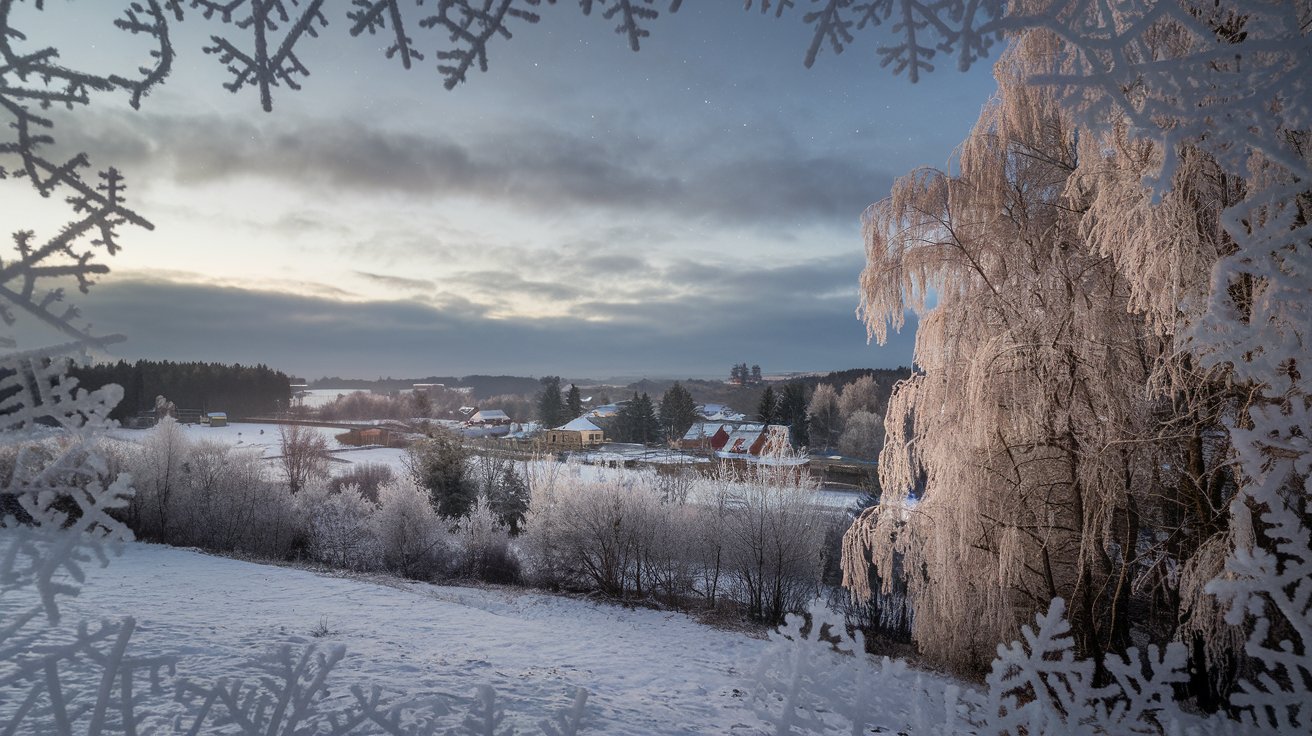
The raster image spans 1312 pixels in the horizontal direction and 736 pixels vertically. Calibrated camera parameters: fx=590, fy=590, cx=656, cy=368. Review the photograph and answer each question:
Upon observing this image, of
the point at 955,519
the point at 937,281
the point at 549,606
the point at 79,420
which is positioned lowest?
the point at 549,606

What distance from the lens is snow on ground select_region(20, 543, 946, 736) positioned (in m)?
4.38

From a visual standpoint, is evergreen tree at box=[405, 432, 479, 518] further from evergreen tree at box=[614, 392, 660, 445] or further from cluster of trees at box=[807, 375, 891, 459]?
cluster of trees at box=[807, 375, 891, 459]

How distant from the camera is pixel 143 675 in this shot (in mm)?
1008

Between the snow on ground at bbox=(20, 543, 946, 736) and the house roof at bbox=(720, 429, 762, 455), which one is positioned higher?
the house roof at bbox=(720, 429, 762, 455)

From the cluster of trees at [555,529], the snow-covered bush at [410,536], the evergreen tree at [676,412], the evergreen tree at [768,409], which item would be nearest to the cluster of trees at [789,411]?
the evergreen tree at [768,409]

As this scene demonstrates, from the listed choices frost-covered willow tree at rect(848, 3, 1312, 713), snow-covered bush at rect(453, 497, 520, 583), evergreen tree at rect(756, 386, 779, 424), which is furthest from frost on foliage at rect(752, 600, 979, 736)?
evergreen tree at rect(756, 386, 779, 424)

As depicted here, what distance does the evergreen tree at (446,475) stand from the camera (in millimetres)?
19734

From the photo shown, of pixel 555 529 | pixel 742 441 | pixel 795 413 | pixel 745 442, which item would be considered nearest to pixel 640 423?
pixel 742 441

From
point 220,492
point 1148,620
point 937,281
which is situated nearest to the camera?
point 937,281

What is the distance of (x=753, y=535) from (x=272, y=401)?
74.6 feet

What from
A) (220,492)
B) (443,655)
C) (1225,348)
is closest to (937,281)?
(1225,348)

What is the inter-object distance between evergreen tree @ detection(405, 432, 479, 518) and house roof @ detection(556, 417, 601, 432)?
1309 cm

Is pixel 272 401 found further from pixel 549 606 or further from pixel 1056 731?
pixel 1056 731
